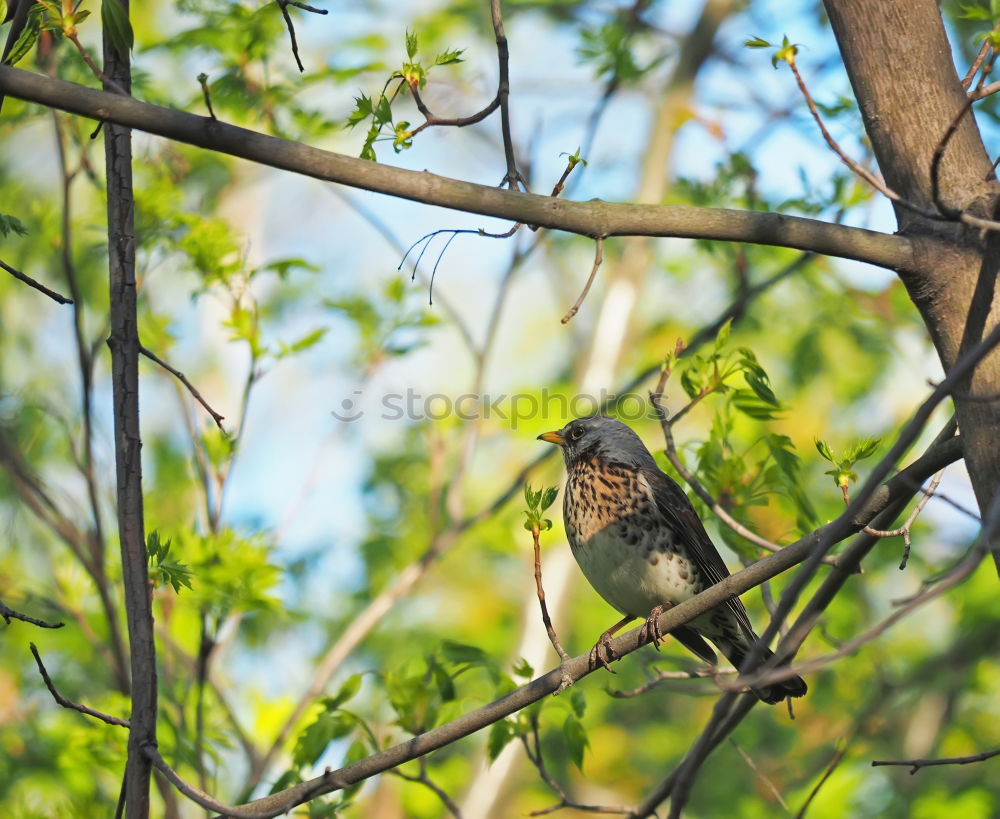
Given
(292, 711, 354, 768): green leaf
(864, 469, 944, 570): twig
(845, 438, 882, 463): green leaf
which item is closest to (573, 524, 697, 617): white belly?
(292, 711, 354, 768): green leaf

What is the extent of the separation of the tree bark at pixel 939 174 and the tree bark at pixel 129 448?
2156mm

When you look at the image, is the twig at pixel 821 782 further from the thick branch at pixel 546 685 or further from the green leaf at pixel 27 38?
the green leaf at pixel 27 38

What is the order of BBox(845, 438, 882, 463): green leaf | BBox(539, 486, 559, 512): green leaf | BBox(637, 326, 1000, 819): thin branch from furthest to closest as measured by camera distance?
BBox(845, 438, 882, 463): green leaf → BBox(539, 486, 559, 512): green leaf → BBox(637, 326, 1000, 819): thin branch

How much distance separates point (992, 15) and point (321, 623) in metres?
7.72

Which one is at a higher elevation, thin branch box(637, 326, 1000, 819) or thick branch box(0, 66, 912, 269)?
thick branch box(0, 66, 912, 269)

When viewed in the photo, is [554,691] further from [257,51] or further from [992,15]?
[257,51]

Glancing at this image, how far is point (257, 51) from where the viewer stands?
5.53 metres

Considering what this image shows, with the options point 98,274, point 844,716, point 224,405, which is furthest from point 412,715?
point 98,274

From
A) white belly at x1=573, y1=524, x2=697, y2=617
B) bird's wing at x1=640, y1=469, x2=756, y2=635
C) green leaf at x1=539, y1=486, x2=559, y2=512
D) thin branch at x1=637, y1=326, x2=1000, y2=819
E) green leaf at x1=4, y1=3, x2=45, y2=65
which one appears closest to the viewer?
thin branch at x1=637, y1=326, x2=1000, y2=819

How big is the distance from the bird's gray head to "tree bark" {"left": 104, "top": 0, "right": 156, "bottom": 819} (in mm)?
3097

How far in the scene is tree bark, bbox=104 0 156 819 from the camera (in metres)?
2.83

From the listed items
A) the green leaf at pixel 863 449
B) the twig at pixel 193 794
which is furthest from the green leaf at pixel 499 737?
the green leaf at pixel 863 449

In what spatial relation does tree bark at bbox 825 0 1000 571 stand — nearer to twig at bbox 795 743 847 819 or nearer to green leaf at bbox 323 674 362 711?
twig at bbox 795 743 847 819

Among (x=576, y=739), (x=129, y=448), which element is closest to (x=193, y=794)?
(x=129, y=448)
